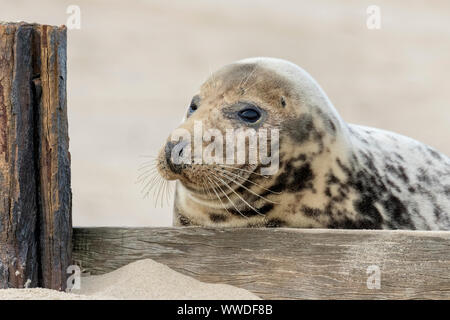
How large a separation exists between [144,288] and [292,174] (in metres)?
1.05

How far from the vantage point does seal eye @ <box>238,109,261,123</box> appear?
14.3 ft

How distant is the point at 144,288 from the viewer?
3.80 m

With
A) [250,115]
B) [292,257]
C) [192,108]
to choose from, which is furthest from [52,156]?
[292,257]

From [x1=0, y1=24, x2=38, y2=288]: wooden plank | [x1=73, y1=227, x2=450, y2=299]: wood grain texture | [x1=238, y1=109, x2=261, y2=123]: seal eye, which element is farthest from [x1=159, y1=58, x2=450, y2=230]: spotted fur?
[x1=0, y1=24, x2=38, y2=288]: wooden plank

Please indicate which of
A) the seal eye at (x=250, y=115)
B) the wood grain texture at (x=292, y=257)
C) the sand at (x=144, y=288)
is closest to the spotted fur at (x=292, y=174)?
the seal eye at (x=250, y=115)

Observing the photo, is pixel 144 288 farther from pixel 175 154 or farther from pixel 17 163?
pixel 17 163

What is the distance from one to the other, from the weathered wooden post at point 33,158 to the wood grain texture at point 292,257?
254mm

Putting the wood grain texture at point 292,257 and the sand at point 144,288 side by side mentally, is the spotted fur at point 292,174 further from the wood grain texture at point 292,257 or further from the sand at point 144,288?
the sand at point 144,288

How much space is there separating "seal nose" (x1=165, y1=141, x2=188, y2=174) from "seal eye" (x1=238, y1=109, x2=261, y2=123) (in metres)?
0.41

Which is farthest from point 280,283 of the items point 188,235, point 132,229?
point 132,229

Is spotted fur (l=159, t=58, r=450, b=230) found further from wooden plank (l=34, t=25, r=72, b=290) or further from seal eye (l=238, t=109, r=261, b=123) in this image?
wooden plank (l=34, t=25, r=72, b=290)

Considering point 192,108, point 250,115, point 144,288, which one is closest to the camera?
point 144,288
